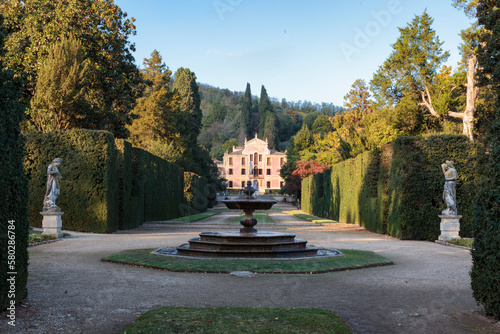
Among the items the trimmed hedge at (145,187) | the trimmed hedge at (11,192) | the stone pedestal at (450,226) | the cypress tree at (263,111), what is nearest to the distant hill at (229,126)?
the cypress tree at (263,111)

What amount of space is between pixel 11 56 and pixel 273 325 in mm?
21727

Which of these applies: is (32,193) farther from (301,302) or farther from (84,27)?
(301,302)

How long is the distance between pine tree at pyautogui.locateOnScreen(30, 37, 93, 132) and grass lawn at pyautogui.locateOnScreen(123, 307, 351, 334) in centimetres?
1884

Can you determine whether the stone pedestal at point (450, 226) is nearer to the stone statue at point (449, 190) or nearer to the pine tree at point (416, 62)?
the stone statue at point (449, 190)

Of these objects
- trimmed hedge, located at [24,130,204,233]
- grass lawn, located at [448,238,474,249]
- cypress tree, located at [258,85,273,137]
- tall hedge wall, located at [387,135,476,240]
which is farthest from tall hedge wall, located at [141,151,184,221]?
cypress tree, located at [258,85,273,137]

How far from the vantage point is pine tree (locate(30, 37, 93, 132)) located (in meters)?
20.9

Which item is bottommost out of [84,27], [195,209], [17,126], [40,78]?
[195,209]

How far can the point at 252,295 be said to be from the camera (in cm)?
624

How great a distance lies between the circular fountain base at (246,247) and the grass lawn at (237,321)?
4.89 meters

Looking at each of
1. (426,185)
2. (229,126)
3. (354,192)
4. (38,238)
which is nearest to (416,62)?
(354,192)

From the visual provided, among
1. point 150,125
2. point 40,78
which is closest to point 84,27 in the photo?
point 40,78

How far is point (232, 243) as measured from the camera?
411 inches

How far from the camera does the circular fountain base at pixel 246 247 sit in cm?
1009

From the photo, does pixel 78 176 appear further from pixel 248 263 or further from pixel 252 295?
pixel 252 295
